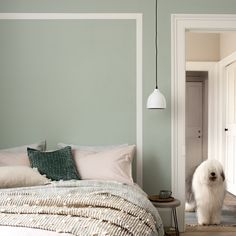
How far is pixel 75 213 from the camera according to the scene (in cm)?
177

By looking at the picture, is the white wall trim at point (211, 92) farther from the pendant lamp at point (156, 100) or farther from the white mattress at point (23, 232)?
the white mattress at point (23, 232)

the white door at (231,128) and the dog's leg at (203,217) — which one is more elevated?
the white door at (231,128)

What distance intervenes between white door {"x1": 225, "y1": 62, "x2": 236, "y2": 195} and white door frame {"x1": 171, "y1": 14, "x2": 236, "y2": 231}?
1.92m

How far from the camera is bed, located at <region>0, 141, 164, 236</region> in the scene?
156cm

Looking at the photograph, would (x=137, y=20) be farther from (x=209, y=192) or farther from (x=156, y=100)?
(x=209, y=192)

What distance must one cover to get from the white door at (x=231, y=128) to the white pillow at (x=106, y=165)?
2760 mm

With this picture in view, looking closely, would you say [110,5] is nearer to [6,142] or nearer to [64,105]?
[64,105]

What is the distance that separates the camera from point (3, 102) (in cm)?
387

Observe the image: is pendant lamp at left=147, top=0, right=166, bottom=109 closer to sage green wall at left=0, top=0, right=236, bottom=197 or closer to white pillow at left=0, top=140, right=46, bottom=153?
sage green wall at left=0, top=0, right=236, bottom=197

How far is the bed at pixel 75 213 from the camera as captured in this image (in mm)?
1561

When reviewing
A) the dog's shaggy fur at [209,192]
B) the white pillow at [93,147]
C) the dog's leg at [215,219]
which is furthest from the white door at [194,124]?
the white pillow at [93,147]

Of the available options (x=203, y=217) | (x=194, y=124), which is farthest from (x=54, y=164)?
(x=194, y=124)

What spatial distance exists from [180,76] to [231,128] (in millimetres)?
2240

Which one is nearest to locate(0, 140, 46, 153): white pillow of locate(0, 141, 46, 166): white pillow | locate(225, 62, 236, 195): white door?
locate(0, 141, 46, 166): white pillow
